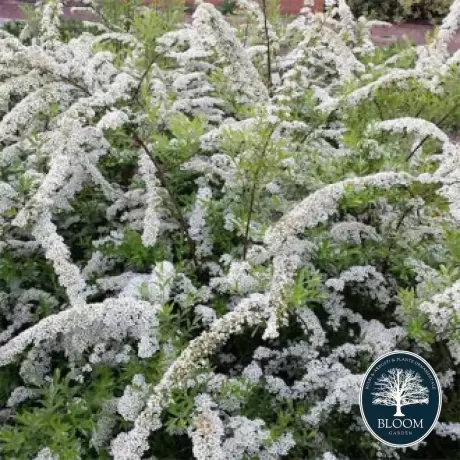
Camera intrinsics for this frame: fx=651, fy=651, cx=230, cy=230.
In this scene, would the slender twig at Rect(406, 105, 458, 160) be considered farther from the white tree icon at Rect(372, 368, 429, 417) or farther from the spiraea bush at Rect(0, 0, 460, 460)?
the white tree icon at Rect(372, 368, 429, 417)

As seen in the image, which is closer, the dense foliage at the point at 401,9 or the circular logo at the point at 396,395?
the circular logo at the point at 396,395

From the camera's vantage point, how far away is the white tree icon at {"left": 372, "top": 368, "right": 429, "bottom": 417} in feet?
6.55

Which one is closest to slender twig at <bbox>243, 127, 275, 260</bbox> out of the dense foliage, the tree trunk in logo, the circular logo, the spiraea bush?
the spiraea bush

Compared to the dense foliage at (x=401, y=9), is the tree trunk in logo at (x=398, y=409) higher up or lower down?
higher up

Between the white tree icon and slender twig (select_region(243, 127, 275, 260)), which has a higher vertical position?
slender twig (select_region(243, 127, 275, 260))

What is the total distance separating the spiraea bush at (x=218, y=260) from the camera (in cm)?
203

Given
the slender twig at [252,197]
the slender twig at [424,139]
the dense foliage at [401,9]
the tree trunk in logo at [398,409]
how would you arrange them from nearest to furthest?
the tree trunk in logo at [398,409] < the slender twig at [252,197] < the slender twig at [424,139] < the dense foliage at [401,9]

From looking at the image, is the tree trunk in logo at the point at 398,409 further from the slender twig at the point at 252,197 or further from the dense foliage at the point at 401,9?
the dense foliage at the point at 401,9

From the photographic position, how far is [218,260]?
101 inches

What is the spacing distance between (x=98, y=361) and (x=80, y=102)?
984 millimetres

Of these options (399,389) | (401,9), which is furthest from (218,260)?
(401,9)

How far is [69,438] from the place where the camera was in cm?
200

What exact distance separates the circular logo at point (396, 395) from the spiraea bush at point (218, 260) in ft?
0.28

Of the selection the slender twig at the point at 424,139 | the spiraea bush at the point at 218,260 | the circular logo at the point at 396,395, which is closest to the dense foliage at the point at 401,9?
the spiraea bush at the point at 218,260
